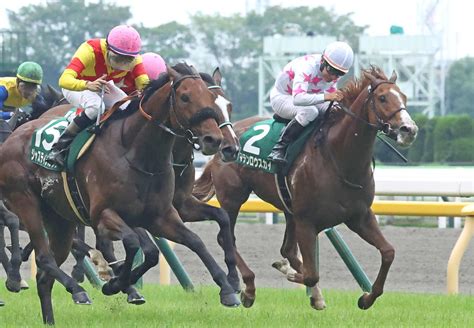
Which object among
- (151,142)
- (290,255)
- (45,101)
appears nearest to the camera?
(151,142)

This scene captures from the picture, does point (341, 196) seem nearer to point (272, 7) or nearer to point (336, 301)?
point (336, 301)

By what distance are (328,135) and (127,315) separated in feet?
5.51

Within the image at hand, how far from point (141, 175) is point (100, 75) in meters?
0.80

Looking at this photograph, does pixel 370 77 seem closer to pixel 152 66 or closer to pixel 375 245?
pixel 375 245

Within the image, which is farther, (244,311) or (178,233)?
(244,311)

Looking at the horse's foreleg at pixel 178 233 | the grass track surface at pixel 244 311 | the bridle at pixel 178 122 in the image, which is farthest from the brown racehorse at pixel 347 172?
the bridle at pixel 178 122

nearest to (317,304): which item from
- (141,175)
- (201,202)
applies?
(201,202)

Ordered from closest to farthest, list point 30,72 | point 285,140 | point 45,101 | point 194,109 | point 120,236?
1. point 194,109
2. point 120,236
3. point 285,140
4. point 30,72
5. point 45,101

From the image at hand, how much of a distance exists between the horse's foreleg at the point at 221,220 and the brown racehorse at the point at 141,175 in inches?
12.8

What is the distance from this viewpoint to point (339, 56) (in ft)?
26.5

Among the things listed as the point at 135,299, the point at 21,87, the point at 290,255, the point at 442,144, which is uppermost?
the point at 21,87

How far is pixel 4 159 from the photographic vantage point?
786 cm

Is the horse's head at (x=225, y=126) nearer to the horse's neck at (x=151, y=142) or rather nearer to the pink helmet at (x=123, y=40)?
the horse's neck at (x=151, y=142)

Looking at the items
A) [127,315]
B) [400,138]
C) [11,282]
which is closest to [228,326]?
[127,315]
